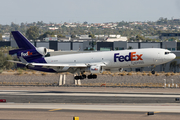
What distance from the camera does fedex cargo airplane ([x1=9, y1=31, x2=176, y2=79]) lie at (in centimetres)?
5334

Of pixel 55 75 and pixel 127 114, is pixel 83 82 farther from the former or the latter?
pixel 127 114

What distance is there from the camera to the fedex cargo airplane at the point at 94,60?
53.3 m

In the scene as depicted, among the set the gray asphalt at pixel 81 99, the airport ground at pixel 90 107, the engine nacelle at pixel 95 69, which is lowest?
the airport ground at pixel 90 107

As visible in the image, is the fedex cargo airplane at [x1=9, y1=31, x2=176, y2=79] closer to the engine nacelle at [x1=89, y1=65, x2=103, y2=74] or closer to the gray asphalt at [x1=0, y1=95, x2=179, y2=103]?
the engine nacelle at [x1=89, y1=65, x2=103, y2=74]

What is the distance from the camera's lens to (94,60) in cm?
5578

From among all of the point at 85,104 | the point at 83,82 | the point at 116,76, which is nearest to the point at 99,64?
the point at 85,104

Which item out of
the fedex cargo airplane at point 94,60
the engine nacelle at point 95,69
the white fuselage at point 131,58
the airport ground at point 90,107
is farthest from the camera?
the engine nacelle at point 95,69

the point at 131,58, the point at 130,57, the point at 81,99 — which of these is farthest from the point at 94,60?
the point at 81,99

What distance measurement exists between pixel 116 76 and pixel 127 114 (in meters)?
45.6

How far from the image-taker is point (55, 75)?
81.2 m

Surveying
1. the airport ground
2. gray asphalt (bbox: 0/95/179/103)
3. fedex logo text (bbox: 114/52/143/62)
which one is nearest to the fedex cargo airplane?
fedex logo text (bbox: 114/52/143/62)

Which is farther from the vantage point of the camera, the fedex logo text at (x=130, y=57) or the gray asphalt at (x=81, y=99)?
the fedex logo text at (x=130, y=57)

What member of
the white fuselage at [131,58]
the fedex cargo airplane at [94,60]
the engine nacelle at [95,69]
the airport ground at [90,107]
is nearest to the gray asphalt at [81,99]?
the airport ground at [90,107]

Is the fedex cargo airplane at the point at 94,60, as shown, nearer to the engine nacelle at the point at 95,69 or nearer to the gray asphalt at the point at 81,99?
the engine nacelle at the point at 95,69
